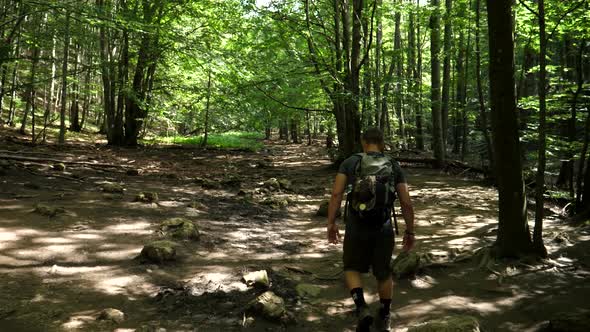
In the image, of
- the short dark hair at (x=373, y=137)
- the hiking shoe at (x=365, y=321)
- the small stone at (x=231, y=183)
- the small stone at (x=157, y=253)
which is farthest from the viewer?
the small stone at (x=231, y=183)

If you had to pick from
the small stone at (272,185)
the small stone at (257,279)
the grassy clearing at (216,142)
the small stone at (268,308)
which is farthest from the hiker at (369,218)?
the grassy clearing at (216,142)

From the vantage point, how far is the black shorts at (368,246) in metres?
3.75

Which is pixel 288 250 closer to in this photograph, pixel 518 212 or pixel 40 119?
pixel 518 212

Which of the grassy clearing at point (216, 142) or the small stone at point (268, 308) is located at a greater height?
the grassy clearing at point (216, 142)

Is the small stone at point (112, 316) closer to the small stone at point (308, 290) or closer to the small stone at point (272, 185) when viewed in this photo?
the small stone at point (308, 290)

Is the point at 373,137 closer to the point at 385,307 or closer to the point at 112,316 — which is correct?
the point at 385,307

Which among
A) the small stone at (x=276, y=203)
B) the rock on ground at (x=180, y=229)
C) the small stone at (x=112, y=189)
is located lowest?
the small stone at (x=276, y=203)

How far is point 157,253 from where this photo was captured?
5371mm

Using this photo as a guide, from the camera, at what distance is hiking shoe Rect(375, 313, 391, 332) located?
3.84 m

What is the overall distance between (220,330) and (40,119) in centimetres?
2923

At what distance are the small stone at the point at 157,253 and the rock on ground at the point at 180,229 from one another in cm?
85

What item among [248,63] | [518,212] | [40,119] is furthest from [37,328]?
[40,119]

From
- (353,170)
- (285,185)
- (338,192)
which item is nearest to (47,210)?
(338,192)

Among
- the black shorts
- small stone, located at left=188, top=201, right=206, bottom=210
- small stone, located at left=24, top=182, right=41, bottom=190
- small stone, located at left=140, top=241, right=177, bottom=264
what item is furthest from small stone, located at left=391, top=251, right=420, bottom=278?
→ small stone, located at left=24, top=182, right=41, bottom=190
